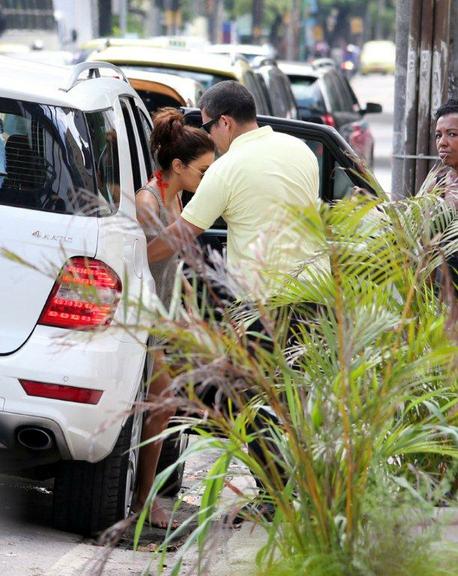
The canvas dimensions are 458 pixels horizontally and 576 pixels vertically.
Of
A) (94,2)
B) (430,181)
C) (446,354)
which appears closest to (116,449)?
(430,181)

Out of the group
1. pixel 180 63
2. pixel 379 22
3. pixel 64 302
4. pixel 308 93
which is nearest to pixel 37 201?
pixel 64 302

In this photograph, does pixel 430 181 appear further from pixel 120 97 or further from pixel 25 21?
pixel 25 21

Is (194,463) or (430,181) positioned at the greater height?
(430,181)

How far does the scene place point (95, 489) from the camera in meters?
5.86

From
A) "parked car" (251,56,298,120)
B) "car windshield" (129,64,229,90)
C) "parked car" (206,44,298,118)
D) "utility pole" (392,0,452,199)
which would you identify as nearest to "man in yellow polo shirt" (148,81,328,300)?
"utility pole" (392,0,452,199)

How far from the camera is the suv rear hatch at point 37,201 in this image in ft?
17.7

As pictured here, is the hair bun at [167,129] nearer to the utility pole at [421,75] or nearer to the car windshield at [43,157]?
the car windshield at [43,157]

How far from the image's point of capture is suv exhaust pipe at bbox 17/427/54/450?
541 cm

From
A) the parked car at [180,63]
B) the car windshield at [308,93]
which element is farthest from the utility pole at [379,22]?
the parked car at [180,63]

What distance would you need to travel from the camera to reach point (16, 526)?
6.09m

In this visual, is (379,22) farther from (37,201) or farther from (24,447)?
(24,447)

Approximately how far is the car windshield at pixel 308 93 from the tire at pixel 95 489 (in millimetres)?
15467

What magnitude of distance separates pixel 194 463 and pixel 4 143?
8.72ft

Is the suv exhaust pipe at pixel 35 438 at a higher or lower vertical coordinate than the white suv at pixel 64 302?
lower
